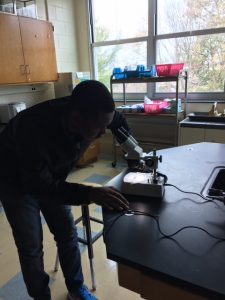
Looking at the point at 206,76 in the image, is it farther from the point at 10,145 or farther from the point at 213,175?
the point at 10,145

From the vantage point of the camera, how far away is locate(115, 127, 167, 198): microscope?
110 centimetres

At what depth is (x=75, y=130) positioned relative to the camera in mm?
1030

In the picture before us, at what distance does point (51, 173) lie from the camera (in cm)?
106

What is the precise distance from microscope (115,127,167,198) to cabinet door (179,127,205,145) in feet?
5.87

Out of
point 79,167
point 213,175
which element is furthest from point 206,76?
point 213,175

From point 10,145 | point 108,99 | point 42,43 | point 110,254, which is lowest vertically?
point 110,254

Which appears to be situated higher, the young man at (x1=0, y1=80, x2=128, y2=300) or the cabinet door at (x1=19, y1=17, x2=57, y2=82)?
the cabinet door at (x1=19, y1=17, x2=57, y2=82)

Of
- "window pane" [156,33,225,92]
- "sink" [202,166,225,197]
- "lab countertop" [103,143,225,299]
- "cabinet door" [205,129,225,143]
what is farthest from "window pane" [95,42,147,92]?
"lab countertop" [103,143,225,299]

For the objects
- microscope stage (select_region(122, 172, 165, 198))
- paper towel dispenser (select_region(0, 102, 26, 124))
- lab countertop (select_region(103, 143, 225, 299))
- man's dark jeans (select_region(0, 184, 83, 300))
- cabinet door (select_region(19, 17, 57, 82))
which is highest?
cabinet door (select_region(19, 17, 57, 82))

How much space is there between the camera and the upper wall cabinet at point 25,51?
2.84m

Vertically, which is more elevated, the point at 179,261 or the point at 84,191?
the point at 84,191

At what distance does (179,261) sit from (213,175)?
2.28 feet

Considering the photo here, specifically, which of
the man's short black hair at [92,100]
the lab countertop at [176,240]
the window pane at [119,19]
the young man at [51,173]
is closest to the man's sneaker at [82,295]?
the young man at [51,173]

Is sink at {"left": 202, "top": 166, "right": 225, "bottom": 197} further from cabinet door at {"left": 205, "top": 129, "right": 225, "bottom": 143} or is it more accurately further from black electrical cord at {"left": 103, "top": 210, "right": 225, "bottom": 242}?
cabinet door at {"left": 205, "top": 129, "right": 225, "bottom": 143}
